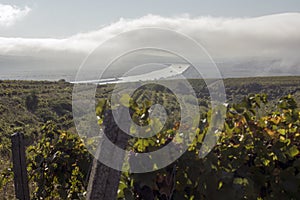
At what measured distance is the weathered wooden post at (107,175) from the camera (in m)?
2.17

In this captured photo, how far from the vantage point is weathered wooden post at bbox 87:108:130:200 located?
217cm

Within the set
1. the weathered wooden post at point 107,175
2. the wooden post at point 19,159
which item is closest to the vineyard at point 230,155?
the weathered wooden post at point 107,175

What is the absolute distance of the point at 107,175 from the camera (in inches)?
86.3

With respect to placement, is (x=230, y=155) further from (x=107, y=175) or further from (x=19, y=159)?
(x=19, y=159)

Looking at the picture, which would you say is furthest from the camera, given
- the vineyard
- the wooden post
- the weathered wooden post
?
the wooden post

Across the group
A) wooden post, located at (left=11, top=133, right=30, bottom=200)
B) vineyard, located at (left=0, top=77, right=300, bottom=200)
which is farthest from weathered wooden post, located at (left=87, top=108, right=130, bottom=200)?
wooden post, located at (left=11, top=133, right=30, bottom=200)

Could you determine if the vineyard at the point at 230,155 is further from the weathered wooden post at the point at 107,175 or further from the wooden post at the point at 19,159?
the wooden post at the point at 19,159

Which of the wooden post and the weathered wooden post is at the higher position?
the weathered wooden post

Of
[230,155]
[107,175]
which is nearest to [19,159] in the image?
[107,175]

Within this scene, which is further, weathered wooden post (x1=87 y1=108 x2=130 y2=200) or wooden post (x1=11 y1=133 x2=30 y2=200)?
wooden post (x1=11 y1=133 x2=30 y2=200)

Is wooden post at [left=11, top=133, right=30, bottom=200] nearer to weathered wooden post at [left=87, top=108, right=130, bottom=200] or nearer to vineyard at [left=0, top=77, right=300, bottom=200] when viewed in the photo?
vineyard at [left=0, top=77, right=300, bottom=200]

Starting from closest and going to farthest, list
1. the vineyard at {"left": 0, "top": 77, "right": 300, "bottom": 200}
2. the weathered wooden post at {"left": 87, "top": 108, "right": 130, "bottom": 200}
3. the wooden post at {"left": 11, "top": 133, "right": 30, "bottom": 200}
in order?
the weathered wooden post at {"left": 87, "top": 108, "right": 130, "bottom": 200} → the vineyard at {"left": 0, "top": 77, "right": 300, "bottom": 200} → the wooden post at {"left": 11, "top": 133, "right": 30, "bottom": 200}

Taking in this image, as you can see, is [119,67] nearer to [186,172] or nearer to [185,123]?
[185,123]

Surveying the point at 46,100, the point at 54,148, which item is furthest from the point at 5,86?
the point at 54,148
